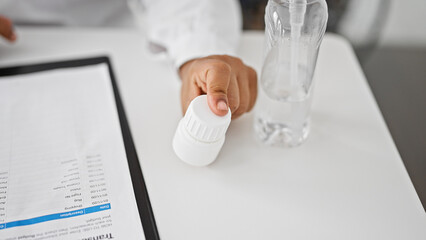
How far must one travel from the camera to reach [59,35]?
640 mm

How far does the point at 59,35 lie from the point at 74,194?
0.99 ft

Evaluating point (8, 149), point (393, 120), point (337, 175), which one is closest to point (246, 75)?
point (337, 175)

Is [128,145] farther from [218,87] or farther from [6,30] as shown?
[6,30]

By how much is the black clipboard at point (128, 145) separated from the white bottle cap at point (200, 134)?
50 millimetres

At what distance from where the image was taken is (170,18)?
628mm

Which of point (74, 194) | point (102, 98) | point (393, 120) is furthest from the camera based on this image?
point (393, 120)

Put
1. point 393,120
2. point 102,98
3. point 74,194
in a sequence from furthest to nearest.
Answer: point 393,120 → point 102,98 → point 74,194

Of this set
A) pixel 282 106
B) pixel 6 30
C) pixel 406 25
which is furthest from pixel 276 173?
pixel 406 25

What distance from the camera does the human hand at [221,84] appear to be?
422 mm

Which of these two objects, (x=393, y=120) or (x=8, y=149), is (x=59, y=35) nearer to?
(x=8, y=149)

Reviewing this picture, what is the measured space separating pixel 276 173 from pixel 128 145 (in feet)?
0.55

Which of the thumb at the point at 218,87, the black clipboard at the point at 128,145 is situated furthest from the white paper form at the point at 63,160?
the thumb at the point at 218,87

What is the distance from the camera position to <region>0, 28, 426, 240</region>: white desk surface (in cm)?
43

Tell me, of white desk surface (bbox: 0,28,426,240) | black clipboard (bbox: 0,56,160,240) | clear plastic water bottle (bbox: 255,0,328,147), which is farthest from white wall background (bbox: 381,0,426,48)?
black clipboard (bbox: 0,56,160,240)
